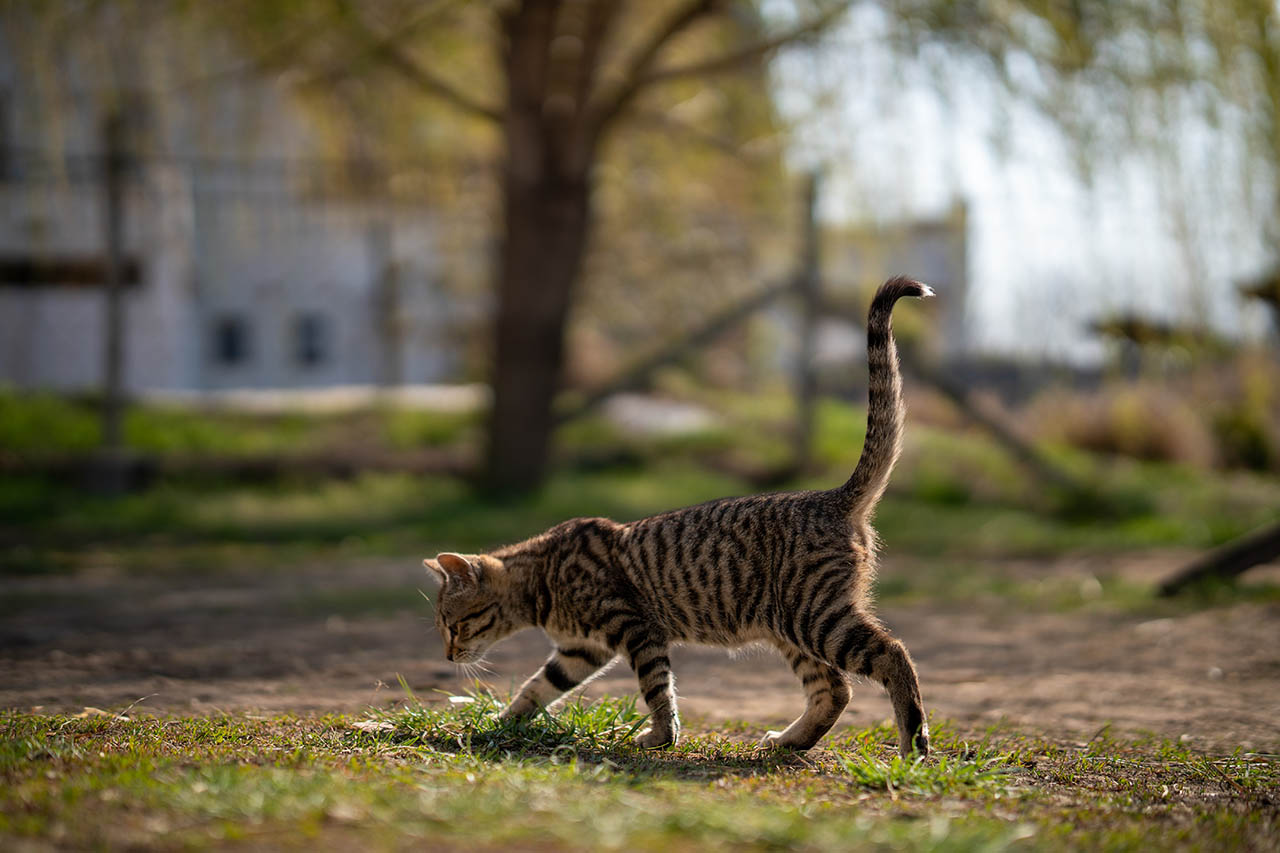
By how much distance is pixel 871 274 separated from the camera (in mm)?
10039

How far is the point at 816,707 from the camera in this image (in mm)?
4086

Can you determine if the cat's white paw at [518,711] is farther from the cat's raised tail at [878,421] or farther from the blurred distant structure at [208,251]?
the blurred distant structure at [208,251]

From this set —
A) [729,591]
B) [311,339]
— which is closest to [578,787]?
[729,591]

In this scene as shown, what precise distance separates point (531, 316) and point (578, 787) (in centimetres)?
802

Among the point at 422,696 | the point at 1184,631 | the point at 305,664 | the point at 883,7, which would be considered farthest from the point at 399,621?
Result: the point at 883,7

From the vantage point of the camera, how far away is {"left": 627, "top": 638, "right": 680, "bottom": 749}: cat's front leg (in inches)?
159

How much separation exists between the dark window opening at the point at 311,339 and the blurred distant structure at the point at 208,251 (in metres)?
0.03

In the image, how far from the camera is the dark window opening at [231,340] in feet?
68.1

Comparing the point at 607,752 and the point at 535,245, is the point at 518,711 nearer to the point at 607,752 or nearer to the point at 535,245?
the point at 607,752

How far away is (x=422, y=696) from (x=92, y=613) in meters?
2.82

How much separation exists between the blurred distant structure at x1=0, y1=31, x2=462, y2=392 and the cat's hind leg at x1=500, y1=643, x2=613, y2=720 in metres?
6.12

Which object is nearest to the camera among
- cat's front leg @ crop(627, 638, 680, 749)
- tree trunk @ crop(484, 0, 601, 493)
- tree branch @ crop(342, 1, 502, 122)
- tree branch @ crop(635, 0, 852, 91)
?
cat's front leg @ crop(627, 638, 680, 749)

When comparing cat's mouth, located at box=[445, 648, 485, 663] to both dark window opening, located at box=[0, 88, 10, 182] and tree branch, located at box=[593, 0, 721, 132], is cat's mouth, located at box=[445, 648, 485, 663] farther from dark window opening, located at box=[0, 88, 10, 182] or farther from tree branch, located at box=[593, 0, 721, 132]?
dark window opening, located at box=[0, 88, 10, 182]

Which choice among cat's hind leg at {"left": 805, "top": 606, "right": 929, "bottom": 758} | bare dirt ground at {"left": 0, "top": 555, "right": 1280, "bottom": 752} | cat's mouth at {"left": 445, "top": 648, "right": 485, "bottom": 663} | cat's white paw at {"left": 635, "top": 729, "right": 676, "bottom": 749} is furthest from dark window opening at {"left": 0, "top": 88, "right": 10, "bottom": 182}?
cat's hind leg at {"left": 805, "top": 606, "right": 929, "bottom": 758}
